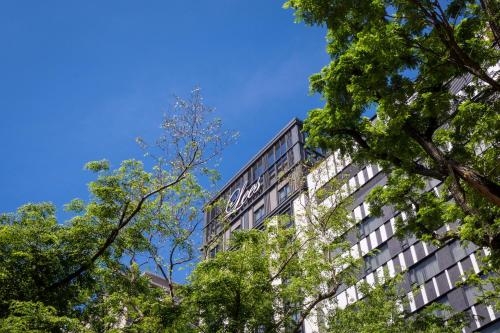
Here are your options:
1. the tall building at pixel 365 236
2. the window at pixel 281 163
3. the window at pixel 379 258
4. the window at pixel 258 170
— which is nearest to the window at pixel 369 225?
the tall building at pixel 365 236

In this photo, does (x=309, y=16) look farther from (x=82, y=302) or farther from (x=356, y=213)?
(x=356, y=213)

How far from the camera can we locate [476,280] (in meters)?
14.4

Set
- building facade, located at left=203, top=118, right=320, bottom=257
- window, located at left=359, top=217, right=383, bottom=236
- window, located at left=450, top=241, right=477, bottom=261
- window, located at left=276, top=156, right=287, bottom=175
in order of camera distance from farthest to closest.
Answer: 1. window, located at left=276, top=156, right=287, bottom=175
2. building facade, located at left=203, top=118, right=320, bottom=257
3. window, located at left=359, top=217, right=383, bottom=236
4. window, located at left=450, top=241, right=477, bottom=261

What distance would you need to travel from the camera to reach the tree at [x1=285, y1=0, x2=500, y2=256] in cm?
1022

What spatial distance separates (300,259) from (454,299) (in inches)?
557

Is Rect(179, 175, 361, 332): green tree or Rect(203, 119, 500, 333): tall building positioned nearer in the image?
Rect(179, 175, 361, 332): green tree

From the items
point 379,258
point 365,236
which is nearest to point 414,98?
point 379,258

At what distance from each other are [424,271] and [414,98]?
19.7 meters

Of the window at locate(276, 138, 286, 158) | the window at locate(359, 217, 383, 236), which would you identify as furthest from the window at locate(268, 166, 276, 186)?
the window at locate(359, 217, 383, 236)

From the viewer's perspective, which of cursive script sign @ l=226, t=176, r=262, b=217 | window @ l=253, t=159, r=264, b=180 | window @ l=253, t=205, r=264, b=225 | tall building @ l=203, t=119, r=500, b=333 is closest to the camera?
tall building @ l=203, t=119, r=500, b=333

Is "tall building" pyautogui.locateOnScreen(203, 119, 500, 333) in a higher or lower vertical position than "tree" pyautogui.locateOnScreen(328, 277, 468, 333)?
higher

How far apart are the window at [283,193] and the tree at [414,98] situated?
33.0 meters

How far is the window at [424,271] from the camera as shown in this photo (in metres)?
28.7

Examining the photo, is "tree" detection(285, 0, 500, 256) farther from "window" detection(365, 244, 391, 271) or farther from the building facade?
the building facade
